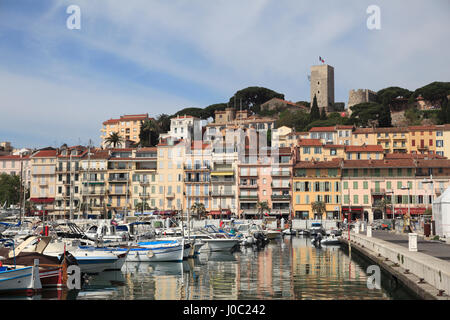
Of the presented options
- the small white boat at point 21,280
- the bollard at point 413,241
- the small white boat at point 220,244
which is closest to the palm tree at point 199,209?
the small white boat at point 220,244

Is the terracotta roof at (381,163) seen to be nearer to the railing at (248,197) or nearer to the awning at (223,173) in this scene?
the railing at (248,197)

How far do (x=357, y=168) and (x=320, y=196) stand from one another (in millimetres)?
7079

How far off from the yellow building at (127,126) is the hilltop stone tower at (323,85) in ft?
169

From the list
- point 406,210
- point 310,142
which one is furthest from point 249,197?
point 406,210

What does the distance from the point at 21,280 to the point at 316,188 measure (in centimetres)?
6423

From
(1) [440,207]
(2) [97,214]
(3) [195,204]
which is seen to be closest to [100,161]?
(2) [97,214]

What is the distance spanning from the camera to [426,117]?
124812mm

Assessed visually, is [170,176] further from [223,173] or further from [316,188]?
[316,188]

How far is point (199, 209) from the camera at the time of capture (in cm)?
8450

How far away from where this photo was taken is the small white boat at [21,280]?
2381cm

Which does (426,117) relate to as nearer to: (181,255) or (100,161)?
(100,161)

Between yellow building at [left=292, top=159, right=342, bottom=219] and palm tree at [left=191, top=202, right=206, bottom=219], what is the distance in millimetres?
14021

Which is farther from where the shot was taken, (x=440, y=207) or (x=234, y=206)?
(x=234, y=206)

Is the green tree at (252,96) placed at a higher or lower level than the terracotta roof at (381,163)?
higher
